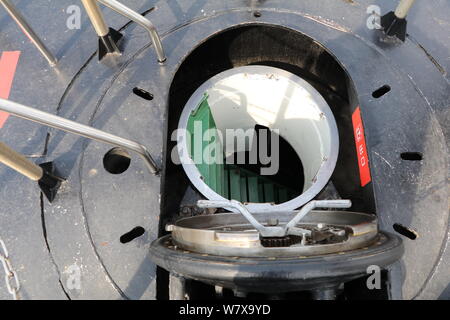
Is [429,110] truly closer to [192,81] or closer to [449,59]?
[449,59]

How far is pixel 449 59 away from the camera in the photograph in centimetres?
225

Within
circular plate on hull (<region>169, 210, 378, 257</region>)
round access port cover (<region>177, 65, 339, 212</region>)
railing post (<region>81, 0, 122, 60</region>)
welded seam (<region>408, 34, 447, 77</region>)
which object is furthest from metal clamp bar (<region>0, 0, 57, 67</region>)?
welded seam (<region>408, 34, 447, 77</region>)

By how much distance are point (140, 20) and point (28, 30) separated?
66 cm

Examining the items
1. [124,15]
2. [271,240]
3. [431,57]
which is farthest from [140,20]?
[431,57]

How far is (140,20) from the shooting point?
1868 millimetres

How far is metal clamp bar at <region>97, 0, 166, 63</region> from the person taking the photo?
1768 mm

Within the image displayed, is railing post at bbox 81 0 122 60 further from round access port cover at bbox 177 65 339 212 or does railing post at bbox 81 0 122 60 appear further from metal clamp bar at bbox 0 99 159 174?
metal clamp bar at bbox 0 99 159 174

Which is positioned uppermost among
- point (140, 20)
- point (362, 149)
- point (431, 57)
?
point (140, 20)

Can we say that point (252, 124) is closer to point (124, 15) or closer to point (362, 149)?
point (362, 149)

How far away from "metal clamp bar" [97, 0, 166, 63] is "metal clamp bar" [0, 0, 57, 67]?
559 millimetres

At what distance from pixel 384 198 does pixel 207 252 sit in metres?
1.07

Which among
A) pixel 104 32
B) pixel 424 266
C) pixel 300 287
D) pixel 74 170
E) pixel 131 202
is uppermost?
pixel 104 32

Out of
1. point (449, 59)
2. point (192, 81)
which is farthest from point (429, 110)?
point (192, 81)
